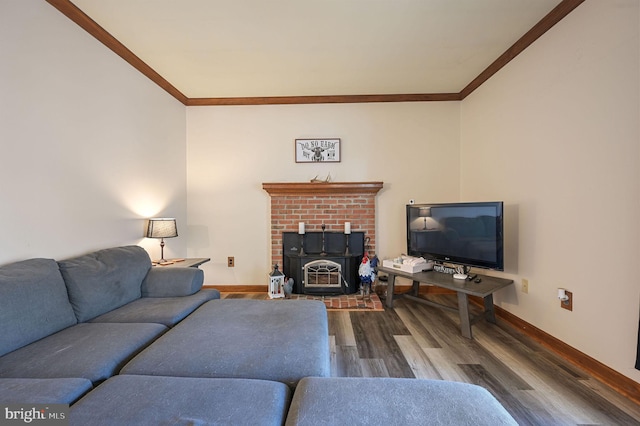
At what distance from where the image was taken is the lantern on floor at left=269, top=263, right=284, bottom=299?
2.98 metres

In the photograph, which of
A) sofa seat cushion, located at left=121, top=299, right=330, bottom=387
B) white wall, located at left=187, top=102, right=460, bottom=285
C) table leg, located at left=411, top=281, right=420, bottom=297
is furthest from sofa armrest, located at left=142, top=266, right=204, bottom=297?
table leg, located at left=411, top=281, right=420, bottom=297

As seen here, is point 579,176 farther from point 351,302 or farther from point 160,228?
point 160,228

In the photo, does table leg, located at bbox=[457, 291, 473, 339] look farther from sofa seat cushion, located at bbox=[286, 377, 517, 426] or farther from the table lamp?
the table lamp

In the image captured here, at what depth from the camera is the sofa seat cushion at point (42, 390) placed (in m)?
0.83

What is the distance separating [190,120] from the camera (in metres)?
3.29

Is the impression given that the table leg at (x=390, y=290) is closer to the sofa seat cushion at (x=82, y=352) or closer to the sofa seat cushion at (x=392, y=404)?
the sofa seat cushion at (x=392, y=404)

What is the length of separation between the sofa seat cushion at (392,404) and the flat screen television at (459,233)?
5.63 ft

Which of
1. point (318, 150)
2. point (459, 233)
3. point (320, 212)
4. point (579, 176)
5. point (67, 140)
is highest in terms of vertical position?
point (318, 150)

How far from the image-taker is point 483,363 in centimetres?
177

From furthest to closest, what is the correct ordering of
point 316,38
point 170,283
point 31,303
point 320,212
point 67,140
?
point 320,212
point 316,38
point 170,283
point 67,140
point 31,303

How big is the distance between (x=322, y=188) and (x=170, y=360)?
238 centimetres

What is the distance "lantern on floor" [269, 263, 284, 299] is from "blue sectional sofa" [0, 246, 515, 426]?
112 centimetres

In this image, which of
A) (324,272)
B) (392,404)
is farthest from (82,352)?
(324,272)
